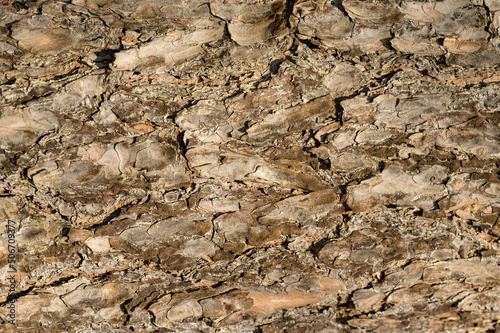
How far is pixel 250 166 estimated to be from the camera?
272 cm

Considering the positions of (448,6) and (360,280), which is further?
(360,280)

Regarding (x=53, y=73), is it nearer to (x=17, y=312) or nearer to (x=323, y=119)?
(x=17, y=312)

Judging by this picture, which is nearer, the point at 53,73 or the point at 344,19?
the point at 344,19

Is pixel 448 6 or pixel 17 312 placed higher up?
pixel 448 6

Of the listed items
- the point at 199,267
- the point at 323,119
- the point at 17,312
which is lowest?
the point at 17,312

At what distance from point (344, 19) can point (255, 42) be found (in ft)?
2.08

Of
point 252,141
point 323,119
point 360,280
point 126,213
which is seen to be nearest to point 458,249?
point 360,280

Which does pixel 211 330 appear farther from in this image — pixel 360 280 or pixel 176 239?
pixel 360 280

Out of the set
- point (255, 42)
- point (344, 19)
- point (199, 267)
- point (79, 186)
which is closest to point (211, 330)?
point (199, 267)

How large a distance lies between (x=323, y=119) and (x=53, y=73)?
2.01m

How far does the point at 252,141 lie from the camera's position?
9.05 ft

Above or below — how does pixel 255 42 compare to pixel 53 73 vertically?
above

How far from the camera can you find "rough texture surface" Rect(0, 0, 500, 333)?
2693 mm

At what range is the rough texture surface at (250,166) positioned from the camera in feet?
8.84
